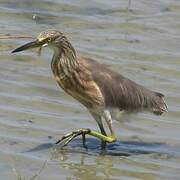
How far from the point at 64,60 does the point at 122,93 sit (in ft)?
2.29

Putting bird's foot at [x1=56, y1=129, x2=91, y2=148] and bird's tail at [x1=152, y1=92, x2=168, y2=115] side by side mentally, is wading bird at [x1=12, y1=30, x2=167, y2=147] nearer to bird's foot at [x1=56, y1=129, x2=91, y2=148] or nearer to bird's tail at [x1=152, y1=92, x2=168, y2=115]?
bird's foot at [x1=56, y1=129, x2=91, y2=148]

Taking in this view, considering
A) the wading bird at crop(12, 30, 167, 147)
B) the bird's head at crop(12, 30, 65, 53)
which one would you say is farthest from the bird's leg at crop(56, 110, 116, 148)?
the bird's head at crop(12, 30, 65, 53)

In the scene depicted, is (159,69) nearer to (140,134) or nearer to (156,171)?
(140,134)

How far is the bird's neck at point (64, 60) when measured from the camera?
25.9 ft

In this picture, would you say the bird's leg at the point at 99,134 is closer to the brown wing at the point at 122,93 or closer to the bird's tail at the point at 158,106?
the brown wing at the point at 122,93

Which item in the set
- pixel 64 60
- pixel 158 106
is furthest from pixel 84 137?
pixel 158 106

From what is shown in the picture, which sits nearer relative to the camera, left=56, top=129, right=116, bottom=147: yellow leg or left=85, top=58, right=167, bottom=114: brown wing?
left=56, top=129, right=116, bottom=147: yellow leg

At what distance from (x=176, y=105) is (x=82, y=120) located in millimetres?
1080

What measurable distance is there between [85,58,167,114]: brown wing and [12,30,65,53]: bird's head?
0.44 metres

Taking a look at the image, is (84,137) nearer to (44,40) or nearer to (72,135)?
(72,135)

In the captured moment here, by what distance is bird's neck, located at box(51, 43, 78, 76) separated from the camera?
7895 mm

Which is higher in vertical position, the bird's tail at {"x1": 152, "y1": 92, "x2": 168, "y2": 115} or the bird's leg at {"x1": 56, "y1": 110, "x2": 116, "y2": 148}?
the bird's tail at {"x1": 152, "y1": 92, "x2": 168, "y2": 115}

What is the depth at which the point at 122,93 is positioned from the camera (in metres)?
8.23

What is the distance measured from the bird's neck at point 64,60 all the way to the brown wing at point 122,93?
18cm
